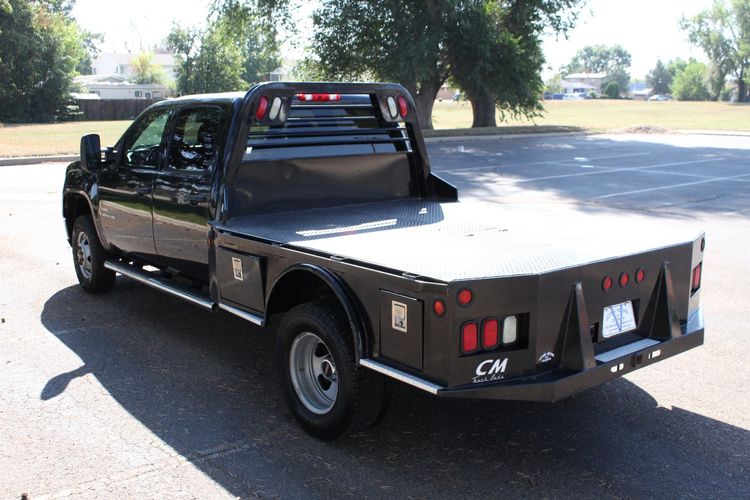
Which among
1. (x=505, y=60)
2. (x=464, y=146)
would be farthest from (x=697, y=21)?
(x=464, y=146)

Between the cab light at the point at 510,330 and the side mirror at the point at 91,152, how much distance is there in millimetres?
4444

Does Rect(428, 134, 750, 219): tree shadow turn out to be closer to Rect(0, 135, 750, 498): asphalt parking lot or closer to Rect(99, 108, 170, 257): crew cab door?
Rect(0, 135, 750, 498): asphalt parking lot

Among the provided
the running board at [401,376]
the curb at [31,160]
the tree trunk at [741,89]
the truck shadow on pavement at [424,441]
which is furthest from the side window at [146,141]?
the tree trunk at [741,89]

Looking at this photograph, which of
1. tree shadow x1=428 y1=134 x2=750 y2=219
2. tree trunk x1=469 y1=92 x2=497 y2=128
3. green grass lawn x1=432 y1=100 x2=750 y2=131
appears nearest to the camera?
tree shadow x1=428 y1=134 x2=750 y2=219

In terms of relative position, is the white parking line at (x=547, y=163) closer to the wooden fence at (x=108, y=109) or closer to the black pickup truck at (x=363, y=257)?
the black pickup truck at (x=363, y=257)

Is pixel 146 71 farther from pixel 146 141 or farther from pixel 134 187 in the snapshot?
pixel 134 187

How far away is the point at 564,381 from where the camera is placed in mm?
3551

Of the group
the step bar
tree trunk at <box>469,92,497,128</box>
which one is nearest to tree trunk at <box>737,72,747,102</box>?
tree trunk at <box>469,92,497,128</box>

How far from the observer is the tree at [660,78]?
6727 inches

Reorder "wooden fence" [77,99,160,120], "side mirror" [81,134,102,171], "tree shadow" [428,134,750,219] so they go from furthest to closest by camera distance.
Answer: "wooden fence" [77,99,160,120] < "tree shadow" [428,134,750,219] < "side mirror" [81,134,102,171]

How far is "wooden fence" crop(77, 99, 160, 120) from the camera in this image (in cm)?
5572

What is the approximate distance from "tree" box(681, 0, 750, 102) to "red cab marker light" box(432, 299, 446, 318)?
4191 inches

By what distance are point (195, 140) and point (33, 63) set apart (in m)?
51.1

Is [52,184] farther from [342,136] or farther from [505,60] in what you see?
[505,60]
